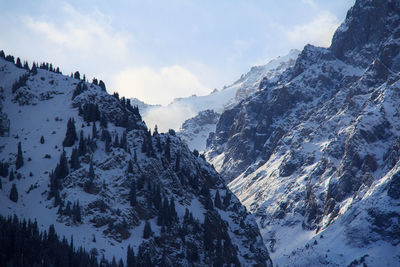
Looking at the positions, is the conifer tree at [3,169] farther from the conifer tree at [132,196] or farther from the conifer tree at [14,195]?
the conifer tree at [132,196]

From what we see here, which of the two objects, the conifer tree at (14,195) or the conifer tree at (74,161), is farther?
the conifer tree at (74,161)

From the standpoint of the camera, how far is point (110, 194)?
167 metres

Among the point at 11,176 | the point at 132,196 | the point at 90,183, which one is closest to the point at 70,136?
the point at 90,183

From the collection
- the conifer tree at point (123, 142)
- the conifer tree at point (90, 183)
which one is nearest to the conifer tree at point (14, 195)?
the conifer tree at point (90, 183)

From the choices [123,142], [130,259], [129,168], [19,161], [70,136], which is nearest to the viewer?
[130,259]

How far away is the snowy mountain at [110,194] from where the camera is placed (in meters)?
158

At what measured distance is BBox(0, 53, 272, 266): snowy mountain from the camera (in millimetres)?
157750

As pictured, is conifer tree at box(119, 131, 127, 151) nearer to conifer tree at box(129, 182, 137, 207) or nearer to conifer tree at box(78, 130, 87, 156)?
conifer tree at box(78, 130, 87, 156)

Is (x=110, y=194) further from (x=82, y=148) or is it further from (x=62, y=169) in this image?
(x=82, y=148)

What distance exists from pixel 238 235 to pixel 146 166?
40.0 metres

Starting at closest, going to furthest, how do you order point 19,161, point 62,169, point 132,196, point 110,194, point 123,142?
point 110,194 → point 62,169 → point 132,196 → point 19,161 → point 123,142

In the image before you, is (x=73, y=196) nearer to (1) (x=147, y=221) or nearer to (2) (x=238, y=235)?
(1) (x=147, y=221)

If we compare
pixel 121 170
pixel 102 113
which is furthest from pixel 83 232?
pixel 102 113

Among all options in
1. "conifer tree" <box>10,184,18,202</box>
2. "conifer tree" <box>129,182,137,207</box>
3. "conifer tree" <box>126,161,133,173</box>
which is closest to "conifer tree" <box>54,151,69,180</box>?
"conifer tree" <box>10,184,18,202</box>
